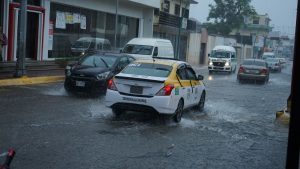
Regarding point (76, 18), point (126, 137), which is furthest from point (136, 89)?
point (76, 18)

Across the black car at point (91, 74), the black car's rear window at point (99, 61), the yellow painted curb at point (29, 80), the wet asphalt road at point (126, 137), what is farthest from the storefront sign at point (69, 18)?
the wet asphalt road at point (126, 137)

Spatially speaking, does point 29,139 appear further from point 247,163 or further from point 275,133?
point 275,133

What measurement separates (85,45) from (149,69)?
17.9 m

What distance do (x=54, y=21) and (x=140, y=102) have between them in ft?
53.6

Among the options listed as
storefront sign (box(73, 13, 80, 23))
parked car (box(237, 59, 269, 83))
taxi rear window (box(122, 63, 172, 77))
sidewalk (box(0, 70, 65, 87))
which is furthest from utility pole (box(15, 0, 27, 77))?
parked car (box(237, 59, 269, 83))

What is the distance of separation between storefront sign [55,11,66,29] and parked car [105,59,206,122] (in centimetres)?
1518

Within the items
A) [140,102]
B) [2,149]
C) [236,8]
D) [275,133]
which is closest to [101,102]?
[140,102]

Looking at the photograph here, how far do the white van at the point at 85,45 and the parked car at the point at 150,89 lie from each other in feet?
54.5

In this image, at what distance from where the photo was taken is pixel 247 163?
7.85 meters

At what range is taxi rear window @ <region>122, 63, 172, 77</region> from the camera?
11664 mm

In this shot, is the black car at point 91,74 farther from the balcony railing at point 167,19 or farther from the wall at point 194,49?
the wall at point 194,49

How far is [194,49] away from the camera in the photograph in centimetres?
5469

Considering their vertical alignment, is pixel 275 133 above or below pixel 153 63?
below

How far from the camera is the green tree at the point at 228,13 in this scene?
70.9 metres
